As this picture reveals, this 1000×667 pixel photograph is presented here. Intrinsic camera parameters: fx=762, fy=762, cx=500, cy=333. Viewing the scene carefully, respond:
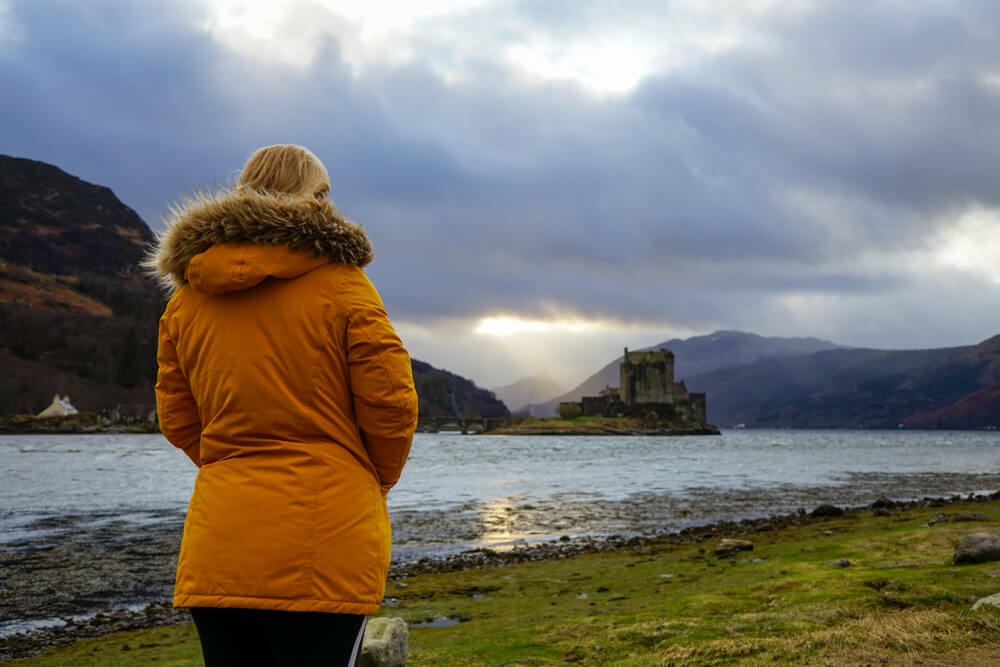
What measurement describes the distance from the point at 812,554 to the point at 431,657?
757 centimetres

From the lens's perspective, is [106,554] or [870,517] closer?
[106,554]

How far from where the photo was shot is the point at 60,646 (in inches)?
299

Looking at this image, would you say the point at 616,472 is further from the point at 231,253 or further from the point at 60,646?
the point at 231,253

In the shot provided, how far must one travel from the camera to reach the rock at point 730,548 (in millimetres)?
12022

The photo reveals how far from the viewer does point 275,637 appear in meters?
2.12

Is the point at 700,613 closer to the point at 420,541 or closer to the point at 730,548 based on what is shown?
the point at 730,548

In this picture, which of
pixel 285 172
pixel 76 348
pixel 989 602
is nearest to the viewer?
pixel 285 172

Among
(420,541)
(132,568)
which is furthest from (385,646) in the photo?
(420,541)

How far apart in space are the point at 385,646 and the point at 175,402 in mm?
3225

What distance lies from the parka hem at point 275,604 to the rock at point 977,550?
7830mm

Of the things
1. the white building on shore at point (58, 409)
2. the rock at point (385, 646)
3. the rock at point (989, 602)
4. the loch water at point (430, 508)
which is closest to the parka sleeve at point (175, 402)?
the rock at point (385, 646)

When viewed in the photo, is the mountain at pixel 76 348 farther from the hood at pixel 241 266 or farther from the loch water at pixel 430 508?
the hood at pixel 241 266

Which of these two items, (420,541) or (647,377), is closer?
(420,541)

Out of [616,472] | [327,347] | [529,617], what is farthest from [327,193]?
[616,472]
